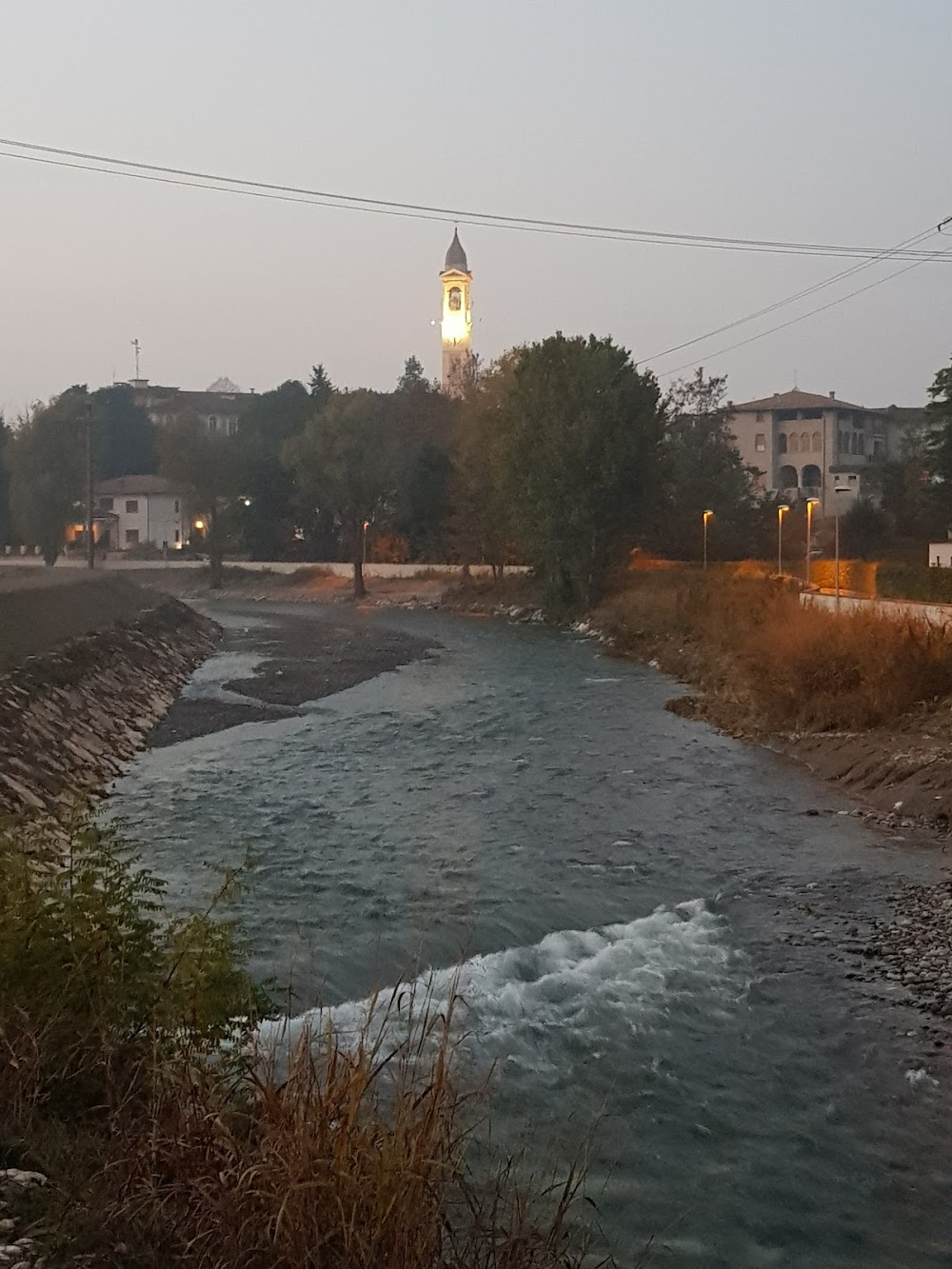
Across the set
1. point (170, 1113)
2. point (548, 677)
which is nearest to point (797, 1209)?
point (170, 1113)

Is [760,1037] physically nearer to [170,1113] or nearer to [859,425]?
[170,1113]

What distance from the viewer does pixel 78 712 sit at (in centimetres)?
2348

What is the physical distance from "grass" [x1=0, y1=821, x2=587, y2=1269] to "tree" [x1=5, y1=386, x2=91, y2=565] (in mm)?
76572

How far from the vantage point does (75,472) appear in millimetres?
81500

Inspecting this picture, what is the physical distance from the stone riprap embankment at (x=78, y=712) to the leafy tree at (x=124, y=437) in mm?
78890

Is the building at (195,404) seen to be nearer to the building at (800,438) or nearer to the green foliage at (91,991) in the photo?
the building at (800,438)

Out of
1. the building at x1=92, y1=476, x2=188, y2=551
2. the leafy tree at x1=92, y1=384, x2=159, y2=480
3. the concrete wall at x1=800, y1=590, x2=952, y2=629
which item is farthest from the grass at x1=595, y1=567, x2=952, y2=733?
the leafy tree at x1=92, y1=384, x2=159, y2=480

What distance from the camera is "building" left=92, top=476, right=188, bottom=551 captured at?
106500 millimetres

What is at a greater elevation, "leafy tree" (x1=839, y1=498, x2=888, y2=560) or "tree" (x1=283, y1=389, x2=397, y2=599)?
"tree" (x1=283, y1=389, x2=397, y2=599)

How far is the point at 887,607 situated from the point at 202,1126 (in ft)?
95.2

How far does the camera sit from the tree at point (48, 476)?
262 feet

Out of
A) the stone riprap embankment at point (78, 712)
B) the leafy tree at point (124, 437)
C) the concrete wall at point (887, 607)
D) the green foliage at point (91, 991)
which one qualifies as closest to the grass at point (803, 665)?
the concrete wall at point (887, 607)

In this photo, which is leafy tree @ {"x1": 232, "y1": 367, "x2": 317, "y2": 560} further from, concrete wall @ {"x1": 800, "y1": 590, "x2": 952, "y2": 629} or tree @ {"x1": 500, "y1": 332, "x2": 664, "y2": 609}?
concrete wall @ {"x1": 800, "y1": 590, "x2": 952, "y2": 629}

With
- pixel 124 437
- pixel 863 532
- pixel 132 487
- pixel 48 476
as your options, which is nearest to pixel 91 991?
pixel 863 532
